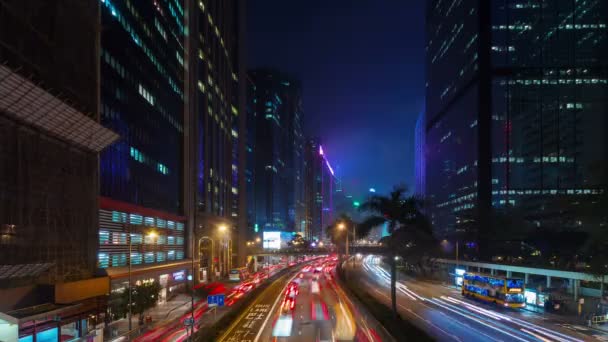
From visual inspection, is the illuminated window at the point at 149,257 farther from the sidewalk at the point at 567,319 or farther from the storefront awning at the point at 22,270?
the sidewalk at the point at 567,319

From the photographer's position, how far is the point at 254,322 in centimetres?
3741

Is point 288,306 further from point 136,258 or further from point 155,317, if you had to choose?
point 136,258

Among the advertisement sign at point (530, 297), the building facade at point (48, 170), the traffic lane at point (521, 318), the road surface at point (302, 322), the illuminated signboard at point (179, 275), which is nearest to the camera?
the building facade at point (48, 170)

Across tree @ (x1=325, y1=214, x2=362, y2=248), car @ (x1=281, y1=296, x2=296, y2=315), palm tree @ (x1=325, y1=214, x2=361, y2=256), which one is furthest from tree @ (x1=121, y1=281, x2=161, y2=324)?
tree @ (x1=325, y1=214, x2=362, y2=248)

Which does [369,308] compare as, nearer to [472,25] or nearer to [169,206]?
[169,206]

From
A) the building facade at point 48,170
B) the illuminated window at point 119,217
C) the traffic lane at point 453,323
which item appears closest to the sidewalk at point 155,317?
the building facade at point 48,170

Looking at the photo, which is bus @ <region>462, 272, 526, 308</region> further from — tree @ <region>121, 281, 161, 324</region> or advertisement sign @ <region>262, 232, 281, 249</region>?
advertisement sign @ <region>262, 232, 281, 249</region>

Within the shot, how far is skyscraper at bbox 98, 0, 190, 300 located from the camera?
44.4 meters

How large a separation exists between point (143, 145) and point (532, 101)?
89.6 meters

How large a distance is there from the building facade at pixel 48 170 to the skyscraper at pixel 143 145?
18.6 feet

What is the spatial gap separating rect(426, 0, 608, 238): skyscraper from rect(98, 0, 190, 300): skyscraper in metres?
64.4

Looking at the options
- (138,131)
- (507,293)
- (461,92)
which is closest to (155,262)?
(138,131)

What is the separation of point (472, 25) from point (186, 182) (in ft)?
274

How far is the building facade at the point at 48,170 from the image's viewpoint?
2645 centimetres
